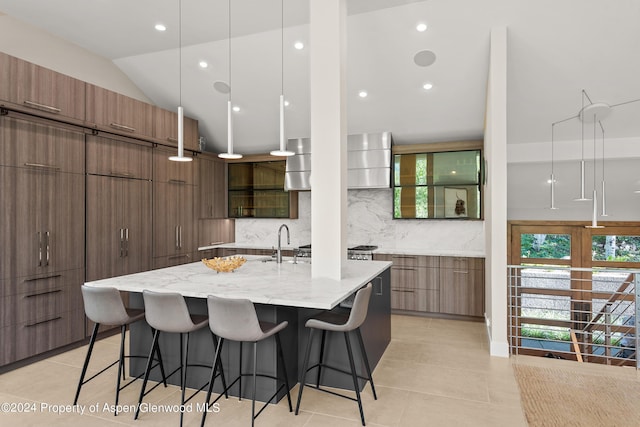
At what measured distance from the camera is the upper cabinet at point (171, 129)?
4.98 metres

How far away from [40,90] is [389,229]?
177 inches

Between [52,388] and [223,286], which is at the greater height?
[223,286]

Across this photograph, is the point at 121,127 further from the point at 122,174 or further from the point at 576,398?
the point at 576,398

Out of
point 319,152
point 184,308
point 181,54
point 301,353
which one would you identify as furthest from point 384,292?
point 181,54

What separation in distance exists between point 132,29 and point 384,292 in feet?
12.9

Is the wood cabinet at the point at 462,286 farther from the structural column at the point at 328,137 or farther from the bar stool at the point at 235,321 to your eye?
the bar stool at the point at 235,321

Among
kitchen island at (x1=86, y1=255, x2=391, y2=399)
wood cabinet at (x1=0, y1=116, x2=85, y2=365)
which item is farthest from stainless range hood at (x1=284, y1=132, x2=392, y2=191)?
wood cabinet at (x1=0, y1=116, x2=85, y2=365)

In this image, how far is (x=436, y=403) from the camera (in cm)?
279

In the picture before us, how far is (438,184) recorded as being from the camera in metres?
5.31

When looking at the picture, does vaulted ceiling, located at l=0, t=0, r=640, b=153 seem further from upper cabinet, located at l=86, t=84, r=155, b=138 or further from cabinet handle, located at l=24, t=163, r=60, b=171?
cabinet handle, located at l=24, t=163, r=60, b=171

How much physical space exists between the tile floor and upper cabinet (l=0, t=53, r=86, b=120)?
2384 mm

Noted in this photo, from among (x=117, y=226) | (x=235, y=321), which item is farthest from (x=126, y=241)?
(x=235, y=321)

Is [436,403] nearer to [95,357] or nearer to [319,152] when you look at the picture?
[319,152]

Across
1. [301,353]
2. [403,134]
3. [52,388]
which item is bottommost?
[52,388]
